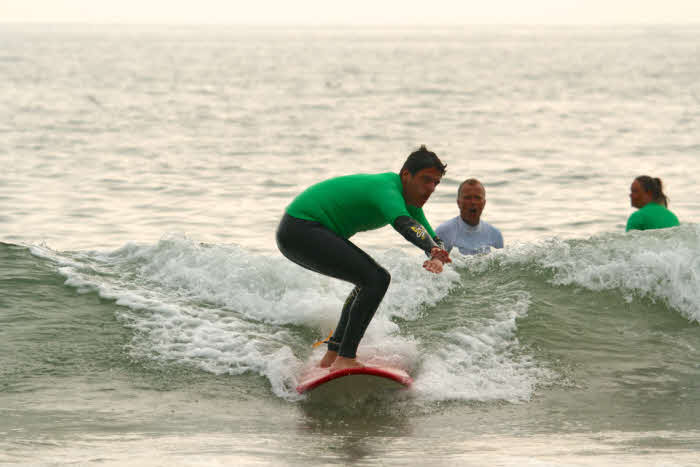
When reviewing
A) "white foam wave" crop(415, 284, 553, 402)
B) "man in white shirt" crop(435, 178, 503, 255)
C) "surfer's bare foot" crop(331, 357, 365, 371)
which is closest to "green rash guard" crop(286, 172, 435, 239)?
"surfer's bare foot" crop(331, 357, 365, 371)

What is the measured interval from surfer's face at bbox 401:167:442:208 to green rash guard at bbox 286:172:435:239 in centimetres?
6

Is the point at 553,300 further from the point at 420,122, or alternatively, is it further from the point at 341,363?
the point at 420,122

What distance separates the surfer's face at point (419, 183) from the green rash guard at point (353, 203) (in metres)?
0.06

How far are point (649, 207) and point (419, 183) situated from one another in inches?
208

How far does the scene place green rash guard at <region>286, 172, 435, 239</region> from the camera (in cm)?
606

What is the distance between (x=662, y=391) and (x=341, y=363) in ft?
8.02

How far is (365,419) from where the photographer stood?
609 centimetres

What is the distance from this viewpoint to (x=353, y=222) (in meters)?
6.34

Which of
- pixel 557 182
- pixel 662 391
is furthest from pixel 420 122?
pixel 662 391

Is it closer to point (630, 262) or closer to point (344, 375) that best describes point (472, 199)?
point (630, 262)

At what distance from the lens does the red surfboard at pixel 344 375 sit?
6316mm

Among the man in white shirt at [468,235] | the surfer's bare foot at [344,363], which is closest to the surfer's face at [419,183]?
the surfer's bare foot at [344,363]

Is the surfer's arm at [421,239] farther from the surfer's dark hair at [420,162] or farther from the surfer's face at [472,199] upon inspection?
the surfer's face at [472,199]

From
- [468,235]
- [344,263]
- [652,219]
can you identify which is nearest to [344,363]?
[344,263]
